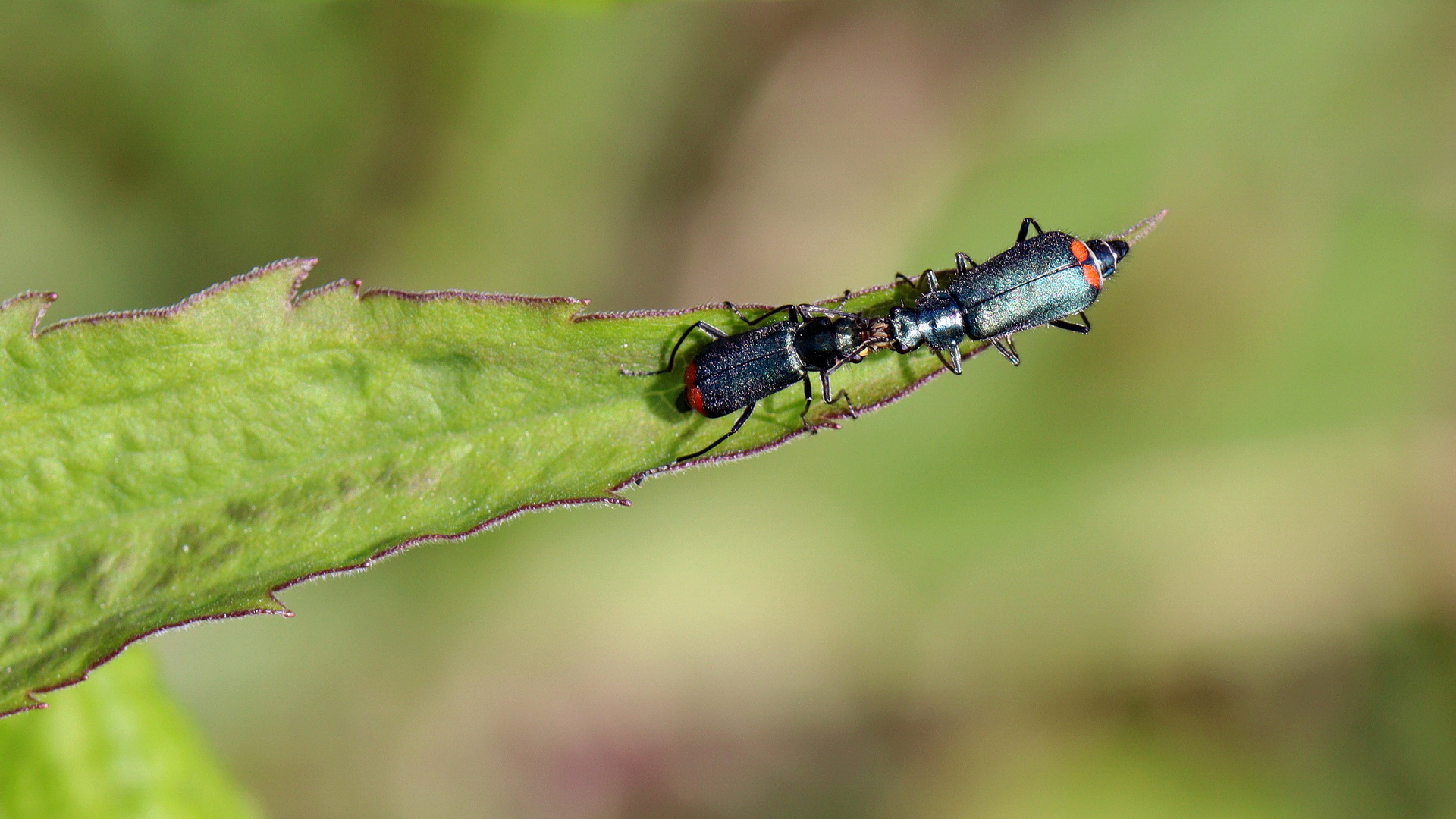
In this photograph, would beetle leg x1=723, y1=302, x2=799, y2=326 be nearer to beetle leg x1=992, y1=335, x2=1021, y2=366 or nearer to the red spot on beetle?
the red spot on beetle

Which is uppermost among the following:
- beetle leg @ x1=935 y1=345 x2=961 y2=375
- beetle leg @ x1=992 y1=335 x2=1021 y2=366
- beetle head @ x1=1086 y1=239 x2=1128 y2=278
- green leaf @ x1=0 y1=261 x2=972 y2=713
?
beetle head @ x1=1086 y1=239 x2=1128 y2=278

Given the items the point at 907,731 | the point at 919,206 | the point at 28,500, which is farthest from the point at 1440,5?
the point at 28,500

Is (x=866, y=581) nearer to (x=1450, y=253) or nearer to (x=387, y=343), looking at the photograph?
(x=387, y=343)

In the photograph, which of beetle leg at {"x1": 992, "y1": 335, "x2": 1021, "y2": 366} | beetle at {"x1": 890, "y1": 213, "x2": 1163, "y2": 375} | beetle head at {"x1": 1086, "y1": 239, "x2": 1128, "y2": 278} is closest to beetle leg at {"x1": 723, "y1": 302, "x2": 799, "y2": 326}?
beetle at {"x1": 890, "y1": 213, "x2": 1163, "y2": 375}

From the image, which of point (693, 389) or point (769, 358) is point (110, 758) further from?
point (769, 358)

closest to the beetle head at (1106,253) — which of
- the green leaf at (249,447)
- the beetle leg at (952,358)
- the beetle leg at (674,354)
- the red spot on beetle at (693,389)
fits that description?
the beetle leg at (952,358)

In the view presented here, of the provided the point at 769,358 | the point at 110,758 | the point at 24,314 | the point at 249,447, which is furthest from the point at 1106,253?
the point at 110,758

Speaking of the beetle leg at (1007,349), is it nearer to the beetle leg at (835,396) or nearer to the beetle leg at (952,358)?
the beetle leg at (952,358)
